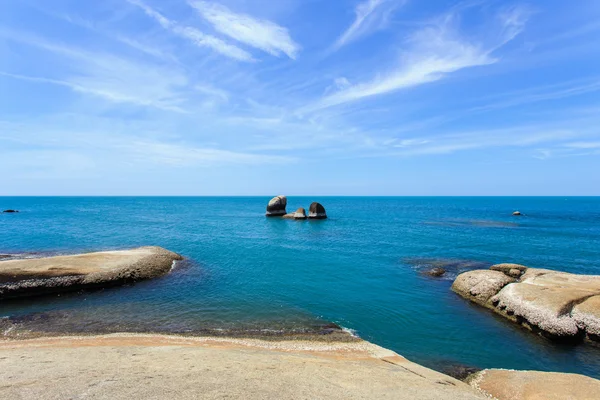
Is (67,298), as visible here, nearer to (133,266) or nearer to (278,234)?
(133,266)

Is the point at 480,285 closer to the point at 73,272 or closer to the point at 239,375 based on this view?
the point at 239,375

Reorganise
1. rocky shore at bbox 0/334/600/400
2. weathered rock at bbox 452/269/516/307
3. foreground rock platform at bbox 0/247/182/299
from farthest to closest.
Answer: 1. foreground rock platform at bbox 0/247/182/299
2. weathered rock at bbox 452/269/516/307
3. rocky shore at bbox 0/334/600/400

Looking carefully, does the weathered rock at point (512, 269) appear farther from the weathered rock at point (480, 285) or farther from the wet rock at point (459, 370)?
the wet rock at point (459, 370)

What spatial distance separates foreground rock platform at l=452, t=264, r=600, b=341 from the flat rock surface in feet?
30.8

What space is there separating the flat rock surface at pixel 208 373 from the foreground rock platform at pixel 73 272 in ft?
32.7

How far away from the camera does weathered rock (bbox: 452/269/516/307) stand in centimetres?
2303

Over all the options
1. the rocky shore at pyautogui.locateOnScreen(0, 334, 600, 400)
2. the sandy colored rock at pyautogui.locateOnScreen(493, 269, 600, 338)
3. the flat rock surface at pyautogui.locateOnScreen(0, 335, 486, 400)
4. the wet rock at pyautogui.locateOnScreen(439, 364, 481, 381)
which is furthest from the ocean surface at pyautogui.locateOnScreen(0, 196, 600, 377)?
the flat rock surface at pyautogui.locateOnScreen(0, 335, 486, 400)

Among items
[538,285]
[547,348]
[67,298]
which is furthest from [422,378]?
[67,298]

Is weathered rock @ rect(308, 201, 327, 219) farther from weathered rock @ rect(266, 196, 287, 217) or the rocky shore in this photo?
the rocky shore

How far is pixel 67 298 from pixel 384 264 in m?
28.8

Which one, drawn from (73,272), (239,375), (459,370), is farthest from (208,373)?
(73,272)

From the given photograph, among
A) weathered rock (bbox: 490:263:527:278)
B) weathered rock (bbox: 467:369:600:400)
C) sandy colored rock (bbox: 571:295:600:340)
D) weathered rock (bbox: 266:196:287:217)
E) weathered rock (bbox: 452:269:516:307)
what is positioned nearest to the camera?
weathered rock (bbox: 467:369:600:400)

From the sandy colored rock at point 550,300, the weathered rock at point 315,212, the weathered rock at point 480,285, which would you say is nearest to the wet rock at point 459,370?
the sandy colored rock at point 550,300

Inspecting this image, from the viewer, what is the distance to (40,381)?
960cm
